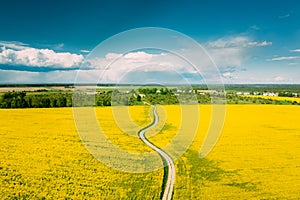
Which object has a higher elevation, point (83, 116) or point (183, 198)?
point (83, 116)

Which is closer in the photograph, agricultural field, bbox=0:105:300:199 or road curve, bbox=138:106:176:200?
agricultural field, bbox=0:105:300:199

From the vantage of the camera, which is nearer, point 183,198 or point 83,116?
point 183,198

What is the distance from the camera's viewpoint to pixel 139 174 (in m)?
18.7

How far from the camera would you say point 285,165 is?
21.9 meters

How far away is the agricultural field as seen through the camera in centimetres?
Answer: 1590

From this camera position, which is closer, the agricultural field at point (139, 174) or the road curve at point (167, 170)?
the agricultural field at point (139, 174)

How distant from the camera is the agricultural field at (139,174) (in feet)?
52.2

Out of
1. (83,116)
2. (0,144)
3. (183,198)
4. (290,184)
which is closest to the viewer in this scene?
(183,198)

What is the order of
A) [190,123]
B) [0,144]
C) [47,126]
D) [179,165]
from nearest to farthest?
[179,165], [0,144], [47,126], [190,123]

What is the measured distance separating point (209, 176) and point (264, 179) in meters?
3.25

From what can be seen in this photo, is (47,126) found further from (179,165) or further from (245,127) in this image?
(245,127)

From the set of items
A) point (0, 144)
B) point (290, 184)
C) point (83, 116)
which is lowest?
point (290, 184)

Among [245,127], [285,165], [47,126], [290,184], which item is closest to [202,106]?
[245,127]

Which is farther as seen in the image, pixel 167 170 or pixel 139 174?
pixel 167 170
